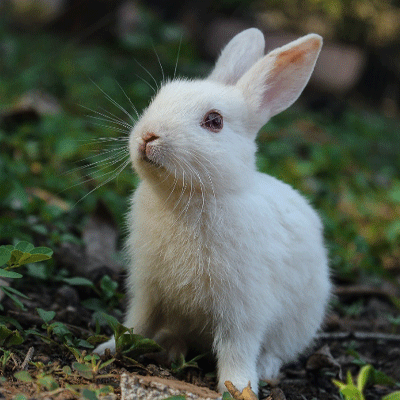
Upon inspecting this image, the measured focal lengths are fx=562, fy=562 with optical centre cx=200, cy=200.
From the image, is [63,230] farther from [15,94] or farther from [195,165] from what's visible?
[15,94]

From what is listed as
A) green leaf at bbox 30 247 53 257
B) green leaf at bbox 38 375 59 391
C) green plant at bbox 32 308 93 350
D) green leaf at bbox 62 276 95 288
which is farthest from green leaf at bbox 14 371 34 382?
green leaf at bbox 62 276 95 288

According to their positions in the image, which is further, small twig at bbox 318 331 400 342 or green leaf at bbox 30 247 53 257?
small twig at bbox 318 331 400 342

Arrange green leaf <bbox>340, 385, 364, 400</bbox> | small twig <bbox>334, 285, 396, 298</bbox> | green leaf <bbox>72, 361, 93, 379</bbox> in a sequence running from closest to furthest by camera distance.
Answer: green leaf <bbox>72, 361, 93, 379</bbox>, green leaf <bbox>340, 385, 364, 400</bbox>, small twig <bbox>334, 285, 396, 298</bbox>

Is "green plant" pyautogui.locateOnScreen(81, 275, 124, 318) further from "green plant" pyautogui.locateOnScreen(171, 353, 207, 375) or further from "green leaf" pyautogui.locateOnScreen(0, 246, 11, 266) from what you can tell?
"green leaf" pyautogui.locateOnScreen(0, 246, 11, 266)

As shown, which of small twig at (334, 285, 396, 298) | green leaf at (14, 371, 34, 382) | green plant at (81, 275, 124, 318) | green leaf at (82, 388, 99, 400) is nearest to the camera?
green leaf at (82, 388, 99, 400)

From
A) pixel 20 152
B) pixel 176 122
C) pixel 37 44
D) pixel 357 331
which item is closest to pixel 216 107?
pixel 176 122

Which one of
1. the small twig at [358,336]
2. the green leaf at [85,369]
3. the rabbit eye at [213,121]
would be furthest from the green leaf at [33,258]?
the small twig at [358,336]
